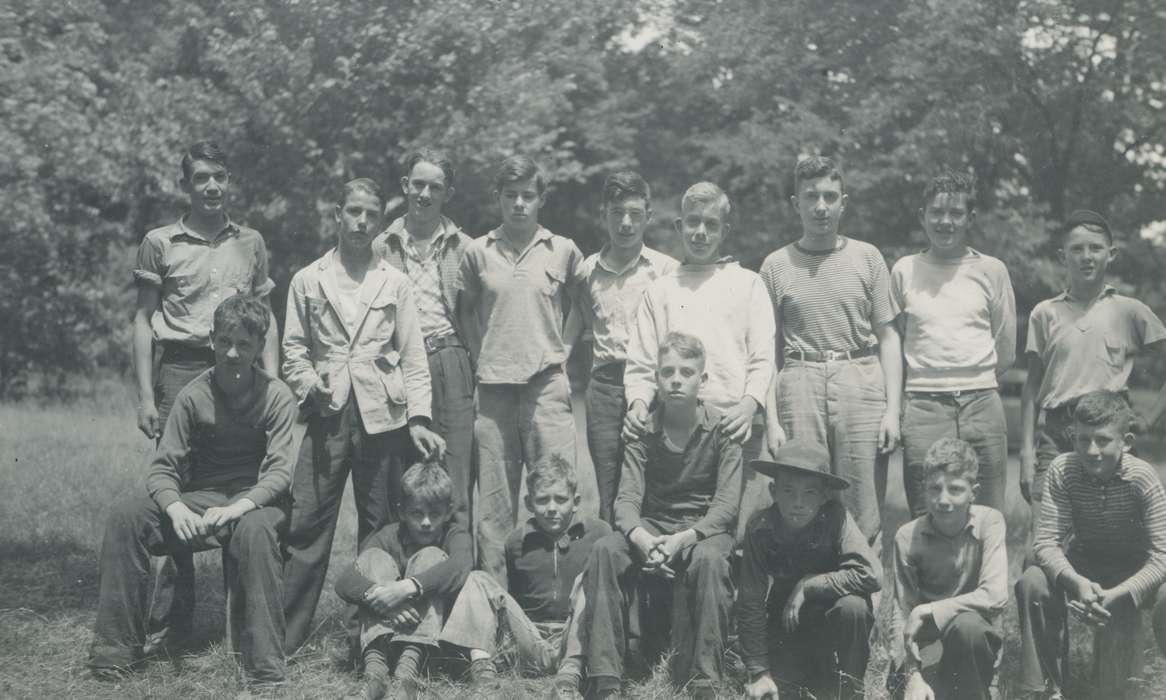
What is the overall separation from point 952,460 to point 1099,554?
101 centimetres

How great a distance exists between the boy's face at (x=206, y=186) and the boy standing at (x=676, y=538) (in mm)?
2604

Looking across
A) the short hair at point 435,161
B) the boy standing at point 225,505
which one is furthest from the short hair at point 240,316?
the short hair at point 435,161

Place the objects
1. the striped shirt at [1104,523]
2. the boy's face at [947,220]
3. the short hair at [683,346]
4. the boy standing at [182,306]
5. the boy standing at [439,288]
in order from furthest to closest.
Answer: the boy standing at [439,288] → the boy standing at [182,306] → the boy's face at [947,220] → the short hair at [683,346] → the striped shirt at [1104,523]

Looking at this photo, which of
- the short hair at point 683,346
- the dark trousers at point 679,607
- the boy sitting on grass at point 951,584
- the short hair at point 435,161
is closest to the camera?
the boy sitting on grass at point 951,584

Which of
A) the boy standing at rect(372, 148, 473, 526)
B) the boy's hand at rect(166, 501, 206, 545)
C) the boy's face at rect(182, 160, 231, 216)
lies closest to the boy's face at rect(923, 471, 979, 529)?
the boy standing at rect(372, 148, 473, 526)

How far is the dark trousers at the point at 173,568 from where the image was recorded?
5832mm

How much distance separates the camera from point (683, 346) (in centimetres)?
535

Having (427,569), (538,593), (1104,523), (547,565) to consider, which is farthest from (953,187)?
(427,569)

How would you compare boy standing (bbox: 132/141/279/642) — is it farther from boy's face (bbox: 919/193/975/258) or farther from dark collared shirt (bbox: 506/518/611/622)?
boy's face (bbox: 919/193/975/258)

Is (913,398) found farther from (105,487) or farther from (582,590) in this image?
(105,487)

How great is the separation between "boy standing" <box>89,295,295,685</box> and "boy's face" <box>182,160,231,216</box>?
90 centimetres

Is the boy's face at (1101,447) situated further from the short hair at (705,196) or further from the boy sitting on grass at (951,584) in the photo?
the short hair at (705,196)

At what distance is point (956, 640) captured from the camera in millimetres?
4723

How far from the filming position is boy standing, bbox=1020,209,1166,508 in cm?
576
